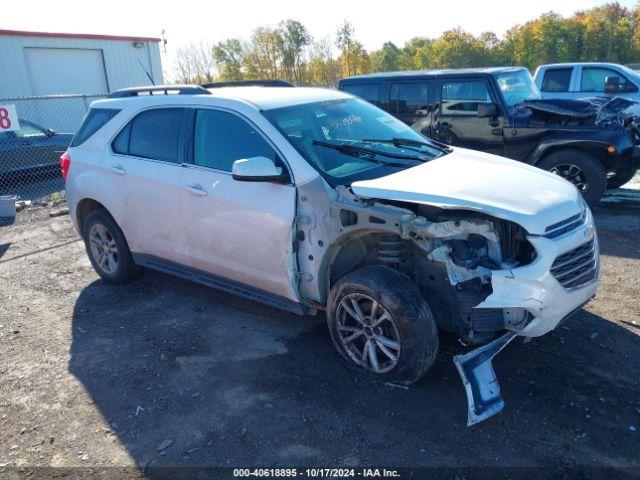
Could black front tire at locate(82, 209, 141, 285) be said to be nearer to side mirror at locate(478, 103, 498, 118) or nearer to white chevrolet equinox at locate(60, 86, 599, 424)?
white chevrolet equinox at locate(60, 86, 599, 424)

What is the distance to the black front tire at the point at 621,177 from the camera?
7.32m

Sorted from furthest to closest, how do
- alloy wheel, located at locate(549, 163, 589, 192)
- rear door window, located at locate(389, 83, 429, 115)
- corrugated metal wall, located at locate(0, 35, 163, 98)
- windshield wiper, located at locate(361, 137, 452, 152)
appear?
1. corrugated metal wall, located at locate(0, 35, 163, 98)
2. rear door window, located at locate(389, 83, 429, 115)
3. alloy wheel, located at locate(549, 163, 589, 192)
4. windshield wiper, located at locate(361, 137, 452, 152)

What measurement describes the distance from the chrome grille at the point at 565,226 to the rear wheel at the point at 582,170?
Answer: 387 centimetres

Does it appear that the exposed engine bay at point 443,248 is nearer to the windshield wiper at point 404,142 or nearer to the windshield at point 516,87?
the windshield wiper at point 404,142

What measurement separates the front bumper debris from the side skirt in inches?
50.7

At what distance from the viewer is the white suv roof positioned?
4203 mm

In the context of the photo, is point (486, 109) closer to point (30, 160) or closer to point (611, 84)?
point (611, 84)

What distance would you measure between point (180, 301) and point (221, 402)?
1861 mm

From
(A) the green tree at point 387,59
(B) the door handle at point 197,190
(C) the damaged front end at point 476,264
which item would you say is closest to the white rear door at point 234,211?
(B) the door handle at point 197,190

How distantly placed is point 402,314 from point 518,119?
5261 millimetres

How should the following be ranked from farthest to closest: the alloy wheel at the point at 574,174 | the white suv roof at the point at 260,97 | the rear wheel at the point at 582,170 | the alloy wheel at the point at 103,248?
the alloy wheel at the point at 574,174 < the rear wheel at the point at 582,170 < the alloy wheel at the point at 103,248 < the white suv roof at the point at 260,97

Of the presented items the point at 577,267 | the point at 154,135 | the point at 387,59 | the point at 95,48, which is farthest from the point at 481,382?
the point at 387,59

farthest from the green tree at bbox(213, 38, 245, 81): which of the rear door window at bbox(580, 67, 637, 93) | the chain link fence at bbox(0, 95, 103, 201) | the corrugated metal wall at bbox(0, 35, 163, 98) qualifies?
the rear door window at bbox(580, 67, 637, 93)

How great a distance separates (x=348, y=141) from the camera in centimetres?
416
